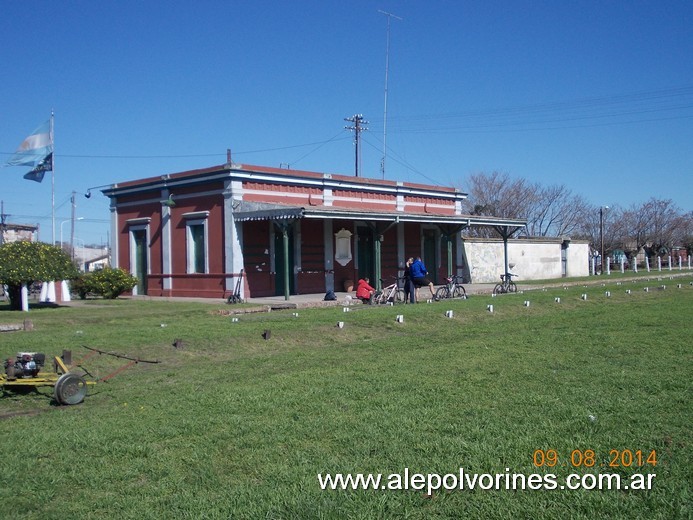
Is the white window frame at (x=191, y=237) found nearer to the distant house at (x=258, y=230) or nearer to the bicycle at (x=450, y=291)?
the distant house at (x=258, y=230)

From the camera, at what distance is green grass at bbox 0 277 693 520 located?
473 cm

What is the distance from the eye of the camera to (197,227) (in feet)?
88.6

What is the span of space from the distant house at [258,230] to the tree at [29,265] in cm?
656

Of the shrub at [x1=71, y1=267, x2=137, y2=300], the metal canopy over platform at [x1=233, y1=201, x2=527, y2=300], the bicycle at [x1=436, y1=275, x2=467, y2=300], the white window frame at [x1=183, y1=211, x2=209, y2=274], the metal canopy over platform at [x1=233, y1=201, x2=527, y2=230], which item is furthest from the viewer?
the white window frame at [x1=183, y1=211, x2=209, y2=274]

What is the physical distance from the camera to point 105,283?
26109 mm

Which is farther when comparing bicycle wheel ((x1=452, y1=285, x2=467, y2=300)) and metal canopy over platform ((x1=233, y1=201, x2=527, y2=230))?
bicycle wheel ((x1=452, y1=285, x2=467, y2=300))

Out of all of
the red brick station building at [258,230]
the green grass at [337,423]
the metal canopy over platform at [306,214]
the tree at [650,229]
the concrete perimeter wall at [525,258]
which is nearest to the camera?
the green grass at [337,423]

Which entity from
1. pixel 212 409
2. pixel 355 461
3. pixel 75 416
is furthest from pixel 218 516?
pixel 75 416

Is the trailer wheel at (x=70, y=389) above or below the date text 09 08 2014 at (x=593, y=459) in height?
above

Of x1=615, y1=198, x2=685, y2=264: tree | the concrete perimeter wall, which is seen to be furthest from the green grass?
x1=615, y1=198, x2=685, y2=264: tree

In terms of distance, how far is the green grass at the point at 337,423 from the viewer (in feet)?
15.5

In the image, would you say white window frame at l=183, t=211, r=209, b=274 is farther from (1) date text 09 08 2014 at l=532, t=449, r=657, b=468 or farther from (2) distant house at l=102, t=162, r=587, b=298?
(1) date text 09 08 2014 at l=532, t=449, r=657, b=468

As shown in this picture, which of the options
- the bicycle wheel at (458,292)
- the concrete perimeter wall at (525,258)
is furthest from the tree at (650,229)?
the bicycle wheel at (458,292)

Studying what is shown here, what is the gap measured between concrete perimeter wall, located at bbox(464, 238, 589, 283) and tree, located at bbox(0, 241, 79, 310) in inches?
876
